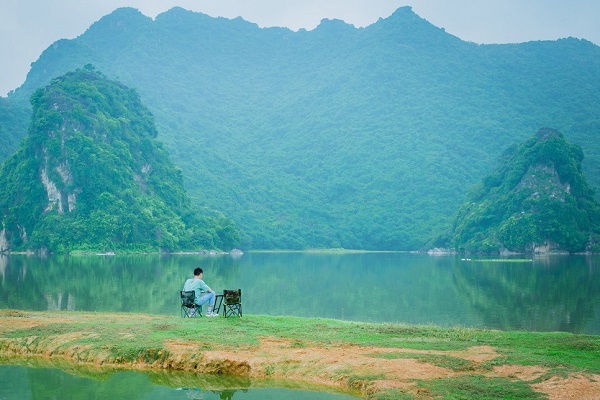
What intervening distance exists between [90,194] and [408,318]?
93.2 m

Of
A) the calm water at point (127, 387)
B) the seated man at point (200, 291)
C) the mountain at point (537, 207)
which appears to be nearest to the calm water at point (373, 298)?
the seated man at point (200, 291)

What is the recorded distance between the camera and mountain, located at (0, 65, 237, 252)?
10431 cm

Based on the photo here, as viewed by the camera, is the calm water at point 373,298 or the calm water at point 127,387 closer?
the calm water at point 127,387

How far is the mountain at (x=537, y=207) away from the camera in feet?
344

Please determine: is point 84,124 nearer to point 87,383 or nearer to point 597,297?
point 597,297

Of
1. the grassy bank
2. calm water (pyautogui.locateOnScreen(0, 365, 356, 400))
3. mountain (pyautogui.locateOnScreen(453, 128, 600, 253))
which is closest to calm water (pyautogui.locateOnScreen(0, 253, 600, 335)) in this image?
the grassy bank

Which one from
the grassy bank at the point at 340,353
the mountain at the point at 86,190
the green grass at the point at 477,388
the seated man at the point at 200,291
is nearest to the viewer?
the green grass at the point at 477,388

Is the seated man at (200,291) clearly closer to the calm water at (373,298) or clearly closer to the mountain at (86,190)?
the calm water at (373,298)

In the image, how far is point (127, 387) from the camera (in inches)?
490

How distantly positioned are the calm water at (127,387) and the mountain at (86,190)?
90.6 metres

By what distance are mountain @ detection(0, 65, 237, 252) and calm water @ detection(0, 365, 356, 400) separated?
297 feet

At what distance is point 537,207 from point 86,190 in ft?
224

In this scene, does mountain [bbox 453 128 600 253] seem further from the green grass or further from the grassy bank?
the green grass

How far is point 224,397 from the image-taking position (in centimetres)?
1198
